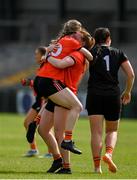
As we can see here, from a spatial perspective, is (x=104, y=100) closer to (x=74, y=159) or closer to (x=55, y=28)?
(x=74, y=159)

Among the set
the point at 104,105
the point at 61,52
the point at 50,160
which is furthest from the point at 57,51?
the point at 50,160

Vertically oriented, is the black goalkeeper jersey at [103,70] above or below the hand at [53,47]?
below

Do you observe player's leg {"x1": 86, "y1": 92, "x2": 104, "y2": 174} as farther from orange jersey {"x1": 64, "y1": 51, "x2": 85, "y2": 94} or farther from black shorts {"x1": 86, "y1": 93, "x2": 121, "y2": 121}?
orange jersey {"x1": 64, "y1": 51, "x2": 85, "y2": 94}

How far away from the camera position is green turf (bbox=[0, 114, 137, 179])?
529 inches

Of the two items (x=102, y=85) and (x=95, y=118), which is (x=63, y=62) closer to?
(x=102, y=85)

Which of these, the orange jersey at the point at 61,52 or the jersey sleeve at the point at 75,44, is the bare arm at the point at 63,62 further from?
the jersey sleeve at the point at 75,44

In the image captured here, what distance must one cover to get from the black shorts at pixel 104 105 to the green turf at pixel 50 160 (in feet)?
2.98

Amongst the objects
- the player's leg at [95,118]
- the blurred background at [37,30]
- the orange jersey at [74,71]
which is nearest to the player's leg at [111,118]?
the player's leg at [95,118]

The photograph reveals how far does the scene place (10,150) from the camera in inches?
765

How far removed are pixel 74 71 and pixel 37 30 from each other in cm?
2408

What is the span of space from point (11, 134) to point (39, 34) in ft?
41.2

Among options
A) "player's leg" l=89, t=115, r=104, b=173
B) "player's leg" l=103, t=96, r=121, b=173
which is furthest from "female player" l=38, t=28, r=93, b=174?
"player's leg" l=103, t=96, r=121, b=173

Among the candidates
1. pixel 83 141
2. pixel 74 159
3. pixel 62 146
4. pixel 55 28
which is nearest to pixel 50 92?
pixel 62 146

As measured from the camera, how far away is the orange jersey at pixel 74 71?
13562mm
